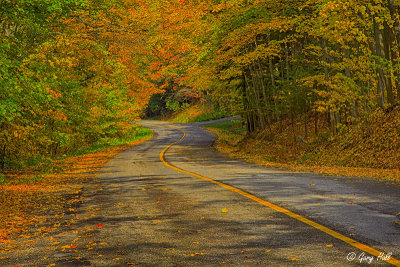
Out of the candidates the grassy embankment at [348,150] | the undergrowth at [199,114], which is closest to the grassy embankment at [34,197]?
the grassy embankment at [348,150]

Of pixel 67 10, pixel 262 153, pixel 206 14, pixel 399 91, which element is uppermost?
pixel 206 14

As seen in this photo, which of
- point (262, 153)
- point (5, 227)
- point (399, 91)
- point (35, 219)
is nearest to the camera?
point (5, 227)

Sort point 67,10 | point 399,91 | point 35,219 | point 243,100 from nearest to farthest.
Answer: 1. point 35,219
2. point 67,10
3. point 399,91
4. point 243,100

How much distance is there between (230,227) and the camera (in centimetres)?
658

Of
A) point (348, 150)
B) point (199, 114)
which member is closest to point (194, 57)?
point (348, 150)

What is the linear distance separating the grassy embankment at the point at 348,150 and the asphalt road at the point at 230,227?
3659 millimetres

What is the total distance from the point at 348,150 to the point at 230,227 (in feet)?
44.3

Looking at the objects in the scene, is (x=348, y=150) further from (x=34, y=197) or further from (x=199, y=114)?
(x=199, y=114)

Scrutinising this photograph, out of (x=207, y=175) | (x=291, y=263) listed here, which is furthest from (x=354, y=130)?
(x=291, y=263)

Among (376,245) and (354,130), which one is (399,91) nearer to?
(354,130)

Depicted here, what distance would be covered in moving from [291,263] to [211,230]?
1.96m

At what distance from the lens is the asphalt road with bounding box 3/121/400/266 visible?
5086mm

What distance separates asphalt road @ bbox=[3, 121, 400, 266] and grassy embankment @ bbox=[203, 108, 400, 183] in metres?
3.66

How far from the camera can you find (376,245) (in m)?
5.14
